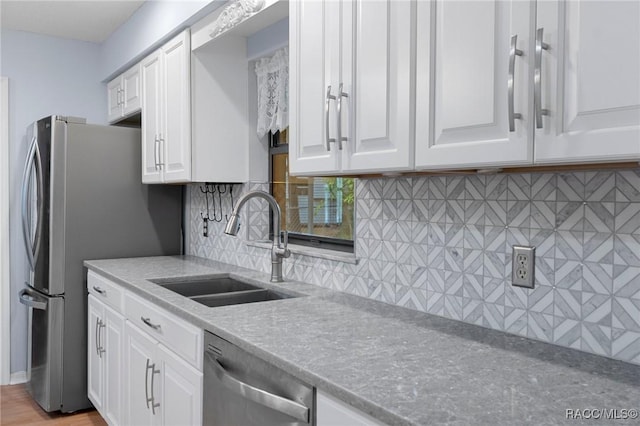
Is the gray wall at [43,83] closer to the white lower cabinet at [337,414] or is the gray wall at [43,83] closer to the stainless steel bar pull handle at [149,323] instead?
the stainless steel bar pull handle at [149,323]

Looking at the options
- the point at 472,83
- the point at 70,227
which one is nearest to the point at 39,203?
the point at 70,227

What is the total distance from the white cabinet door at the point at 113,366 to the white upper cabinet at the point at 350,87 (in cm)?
139

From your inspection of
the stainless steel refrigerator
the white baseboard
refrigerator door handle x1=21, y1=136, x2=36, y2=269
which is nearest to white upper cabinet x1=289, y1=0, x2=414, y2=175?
the stainless steel refrigerator

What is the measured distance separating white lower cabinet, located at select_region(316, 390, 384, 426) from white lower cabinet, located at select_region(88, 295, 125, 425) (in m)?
1.63

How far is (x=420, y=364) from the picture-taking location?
4.00 feet

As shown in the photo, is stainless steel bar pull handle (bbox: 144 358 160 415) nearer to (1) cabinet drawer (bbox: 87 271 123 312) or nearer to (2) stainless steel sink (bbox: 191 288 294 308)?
(2) stainless steel sink (bbox: 191 288 294 308)

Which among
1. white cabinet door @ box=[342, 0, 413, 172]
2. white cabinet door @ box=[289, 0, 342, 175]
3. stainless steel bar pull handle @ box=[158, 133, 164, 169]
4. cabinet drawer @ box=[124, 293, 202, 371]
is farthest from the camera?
stainless steel bar pull handle @ box=[158, 133, 164, 169]

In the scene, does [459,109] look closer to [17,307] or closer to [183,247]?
[183,247]

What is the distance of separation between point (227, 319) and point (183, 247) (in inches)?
77.6

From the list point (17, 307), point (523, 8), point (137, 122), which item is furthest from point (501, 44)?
point (17, 307)

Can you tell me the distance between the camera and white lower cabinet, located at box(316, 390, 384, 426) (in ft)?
3.50

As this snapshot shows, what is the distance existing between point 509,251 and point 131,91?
2914mm

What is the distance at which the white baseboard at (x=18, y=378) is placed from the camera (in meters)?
3.73

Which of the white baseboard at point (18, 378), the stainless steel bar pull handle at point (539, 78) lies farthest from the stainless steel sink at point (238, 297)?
the white baseboard at point (18, 378)
